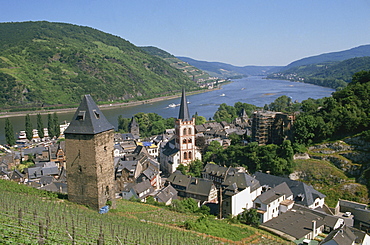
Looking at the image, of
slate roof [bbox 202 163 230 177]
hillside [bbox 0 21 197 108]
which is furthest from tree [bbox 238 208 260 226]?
hillside [bbox 0 21 197 108]

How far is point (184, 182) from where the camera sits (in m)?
31.6

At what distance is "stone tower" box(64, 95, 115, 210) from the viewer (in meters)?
15.5

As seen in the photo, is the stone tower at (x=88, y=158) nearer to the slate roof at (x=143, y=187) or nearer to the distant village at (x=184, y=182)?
the distant village at (x=184, y=182)

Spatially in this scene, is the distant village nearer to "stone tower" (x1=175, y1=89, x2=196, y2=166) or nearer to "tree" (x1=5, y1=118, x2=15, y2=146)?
"stone tower" (x1=175, y1=89, x2=196, y2=166)

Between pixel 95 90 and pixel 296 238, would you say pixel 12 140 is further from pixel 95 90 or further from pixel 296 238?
pixel 95 90

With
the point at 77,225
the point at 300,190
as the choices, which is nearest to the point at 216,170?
the point at 300,190

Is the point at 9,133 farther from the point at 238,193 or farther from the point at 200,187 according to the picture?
the point at 238,193

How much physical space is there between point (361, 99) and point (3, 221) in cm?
3886

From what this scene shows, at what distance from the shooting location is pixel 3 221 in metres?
10.2

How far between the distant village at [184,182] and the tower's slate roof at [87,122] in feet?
0.16

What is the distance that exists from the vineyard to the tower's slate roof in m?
3.72

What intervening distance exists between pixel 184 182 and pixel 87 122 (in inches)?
696

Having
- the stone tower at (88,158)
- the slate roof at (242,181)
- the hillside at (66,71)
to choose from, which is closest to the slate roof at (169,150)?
the slate roof at (242,181)

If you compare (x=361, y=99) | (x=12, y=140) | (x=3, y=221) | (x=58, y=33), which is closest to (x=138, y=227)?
(x=3, y=221)
